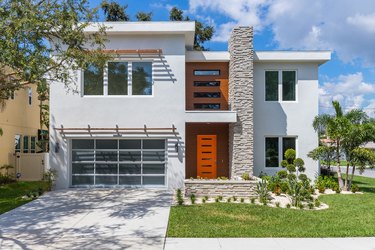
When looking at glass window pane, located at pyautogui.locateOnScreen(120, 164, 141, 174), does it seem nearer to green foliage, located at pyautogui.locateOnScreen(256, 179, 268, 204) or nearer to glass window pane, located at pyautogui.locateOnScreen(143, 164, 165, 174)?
glass window pane, located at pyautogui.locateOnScreen(143, 164, 165, 174)

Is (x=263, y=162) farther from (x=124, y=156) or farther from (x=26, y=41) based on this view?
(x=26, y=41)

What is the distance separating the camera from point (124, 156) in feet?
48.8

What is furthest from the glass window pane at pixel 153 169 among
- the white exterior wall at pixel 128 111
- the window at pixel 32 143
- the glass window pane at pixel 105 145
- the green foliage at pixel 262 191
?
the window at pixel 32 143

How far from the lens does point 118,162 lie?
1483 cm

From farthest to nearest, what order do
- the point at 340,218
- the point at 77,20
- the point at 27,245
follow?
the point at 77,20 < the point at 340,218 < the point at 27,245

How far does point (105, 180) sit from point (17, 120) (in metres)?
9.00

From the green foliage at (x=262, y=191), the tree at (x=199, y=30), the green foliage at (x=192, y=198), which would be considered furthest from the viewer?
the tree at (x=199, y=30)

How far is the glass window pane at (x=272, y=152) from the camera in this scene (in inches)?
635

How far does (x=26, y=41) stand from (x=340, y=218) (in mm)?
11342

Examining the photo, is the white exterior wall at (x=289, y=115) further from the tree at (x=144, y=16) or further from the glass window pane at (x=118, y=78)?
the tree at (x=144, y=16)

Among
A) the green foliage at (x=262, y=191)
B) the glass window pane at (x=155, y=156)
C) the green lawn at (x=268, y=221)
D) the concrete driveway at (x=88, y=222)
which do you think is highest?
the glass window pane at (x=155, y=156)

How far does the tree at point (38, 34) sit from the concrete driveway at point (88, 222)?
436 cm

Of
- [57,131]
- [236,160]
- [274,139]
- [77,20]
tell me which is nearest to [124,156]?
[57,131]

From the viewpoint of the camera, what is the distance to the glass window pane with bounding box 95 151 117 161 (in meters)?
14.8
